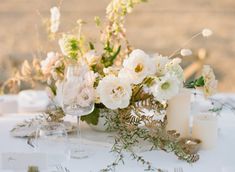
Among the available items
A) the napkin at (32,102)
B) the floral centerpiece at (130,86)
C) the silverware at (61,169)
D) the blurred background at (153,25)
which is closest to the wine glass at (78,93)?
the floral centerpiece at (130,86)

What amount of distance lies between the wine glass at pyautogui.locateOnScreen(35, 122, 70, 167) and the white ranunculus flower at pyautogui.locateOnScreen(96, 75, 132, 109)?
0.18 metres

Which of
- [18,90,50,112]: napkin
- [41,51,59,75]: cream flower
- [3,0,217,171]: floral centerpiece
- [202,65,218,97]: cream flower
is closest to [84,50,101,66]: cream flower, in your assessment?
[3,0,217,171]: floral centerpiece

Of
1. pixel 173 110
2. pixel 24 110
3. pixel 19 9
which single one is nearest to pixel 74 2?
pixel 19 9

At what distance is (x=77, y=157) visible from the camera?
5.83 feet

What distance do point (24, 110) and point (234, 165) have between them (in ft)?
3.19

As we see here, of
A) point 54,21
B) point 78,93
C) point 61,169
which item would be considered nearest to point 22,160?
point 61,169

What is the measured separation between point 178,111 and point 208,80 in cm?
16

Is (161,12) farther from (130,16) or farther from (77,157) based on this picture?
(77,157)

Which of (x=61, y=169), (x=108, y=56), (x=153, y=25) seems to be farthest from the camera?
(x=153, y=25)

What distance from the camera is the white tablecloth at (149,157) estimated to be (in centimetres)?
171

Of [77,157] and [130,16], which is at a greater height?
[130,16]

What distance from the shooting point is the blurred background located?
5992 millimetres

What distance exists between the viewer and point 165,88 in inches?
69.8

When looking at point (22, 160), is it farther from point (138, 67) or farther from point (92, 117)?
point (138, 67)
